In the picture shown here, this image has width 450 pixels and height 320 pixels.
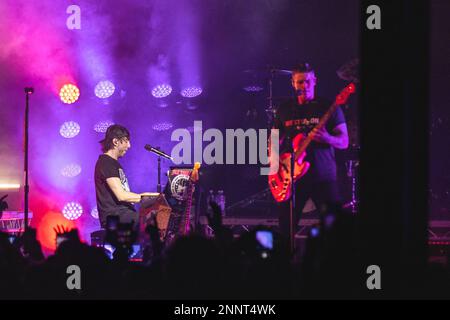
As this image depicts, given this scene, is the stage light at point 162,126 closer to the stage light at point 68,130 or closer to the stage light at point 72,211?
the stage light at point 68,130

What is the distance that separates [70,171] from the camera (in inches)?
421

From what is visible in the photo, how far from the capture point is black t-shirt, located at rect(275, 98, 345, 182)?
6.01m

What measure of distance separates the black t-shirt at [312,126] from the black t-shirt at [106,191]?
204cm

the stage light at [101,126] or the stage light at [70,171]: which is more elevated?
the stage light at [101,126]

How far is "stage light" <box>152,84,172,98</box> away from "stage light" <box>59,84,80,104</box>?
1.47m

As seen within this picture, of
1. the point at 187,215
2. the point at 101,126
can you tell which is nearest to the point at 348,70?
the point at 187,215

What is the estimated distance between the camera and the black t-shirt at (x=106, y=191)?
6.87m

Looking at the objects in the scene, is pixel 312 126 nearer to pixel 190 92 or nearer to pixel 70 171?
pixel 190 92

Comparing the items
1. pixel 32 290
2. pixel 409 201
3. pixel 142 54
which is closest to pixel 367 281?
pixel 409 201

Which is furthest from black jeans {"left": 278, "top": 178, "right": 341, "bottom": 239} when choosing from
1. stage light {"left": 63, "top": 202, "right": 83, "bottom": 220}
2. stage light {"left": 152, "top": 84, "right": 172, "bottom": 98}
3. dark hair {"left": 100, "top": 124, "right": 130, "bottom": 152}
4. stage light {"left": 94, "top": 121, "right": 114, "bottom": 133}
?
stage light {"left": 63, "top": 202, "right": 83, "bottom": 220}

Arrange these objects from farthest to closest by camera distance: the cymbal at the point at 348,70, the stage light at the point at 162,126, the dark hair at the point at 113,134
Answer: the stage light at the point at 162,126, the cymbal at the point at 348,70, the dark hair at the point at 113,134

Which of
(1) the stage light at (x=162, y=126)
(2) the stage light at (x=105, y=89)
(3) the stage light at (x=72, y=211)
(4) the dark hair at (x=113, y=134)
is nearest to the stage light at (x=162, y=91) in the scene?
Result: (1) the stage light at (x=162, y=126)
